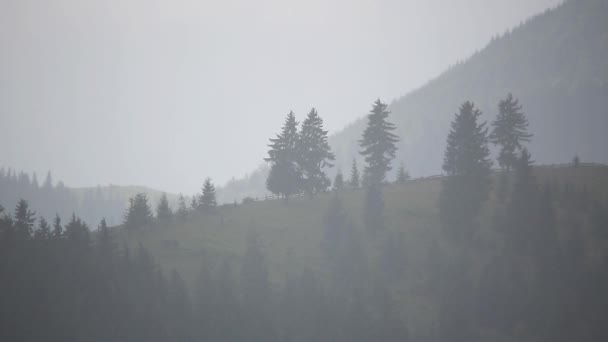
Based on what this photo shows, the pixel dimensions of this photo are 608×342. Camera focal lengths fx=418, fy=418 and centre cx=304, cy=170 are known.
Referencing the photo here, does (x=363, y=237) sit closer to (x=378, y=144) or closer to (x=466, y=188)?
(x=466, y=188)

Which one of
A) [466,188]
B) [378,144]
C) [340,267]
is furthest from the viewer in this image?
[378,144]

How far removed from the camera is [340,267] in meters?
48.3

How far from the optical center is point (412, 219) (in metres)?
55.5

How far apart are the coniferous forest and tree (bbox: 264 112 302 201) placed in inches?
8.2

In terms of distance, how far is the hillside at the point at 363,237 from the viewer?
46562 millimetres

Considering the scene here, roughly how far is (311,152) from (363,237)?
600 inches

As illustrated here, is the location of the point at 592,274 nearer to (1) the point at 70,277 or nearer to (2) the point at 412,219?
(2) the point at 412,219

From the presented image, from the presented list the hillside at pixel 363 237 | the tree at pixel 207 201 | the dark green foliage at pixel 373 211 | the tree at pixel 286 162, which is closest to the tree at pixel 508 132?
the hillside at pixel 363 237

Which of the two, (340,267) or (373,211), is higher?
(373,211)

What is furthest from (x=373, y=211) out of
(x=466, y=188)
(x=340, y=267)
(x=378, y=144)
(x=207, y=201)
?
(x=207, y=201)

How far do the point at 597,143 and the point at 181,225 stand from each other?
188520 mm

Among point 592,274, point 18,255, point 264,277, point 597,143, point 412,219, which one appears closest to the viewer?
point 18,255

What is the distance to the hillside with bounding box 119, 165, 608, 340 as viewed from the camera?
46562 mm

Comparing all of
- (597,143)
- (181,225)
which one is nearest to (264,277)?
(181,225)
